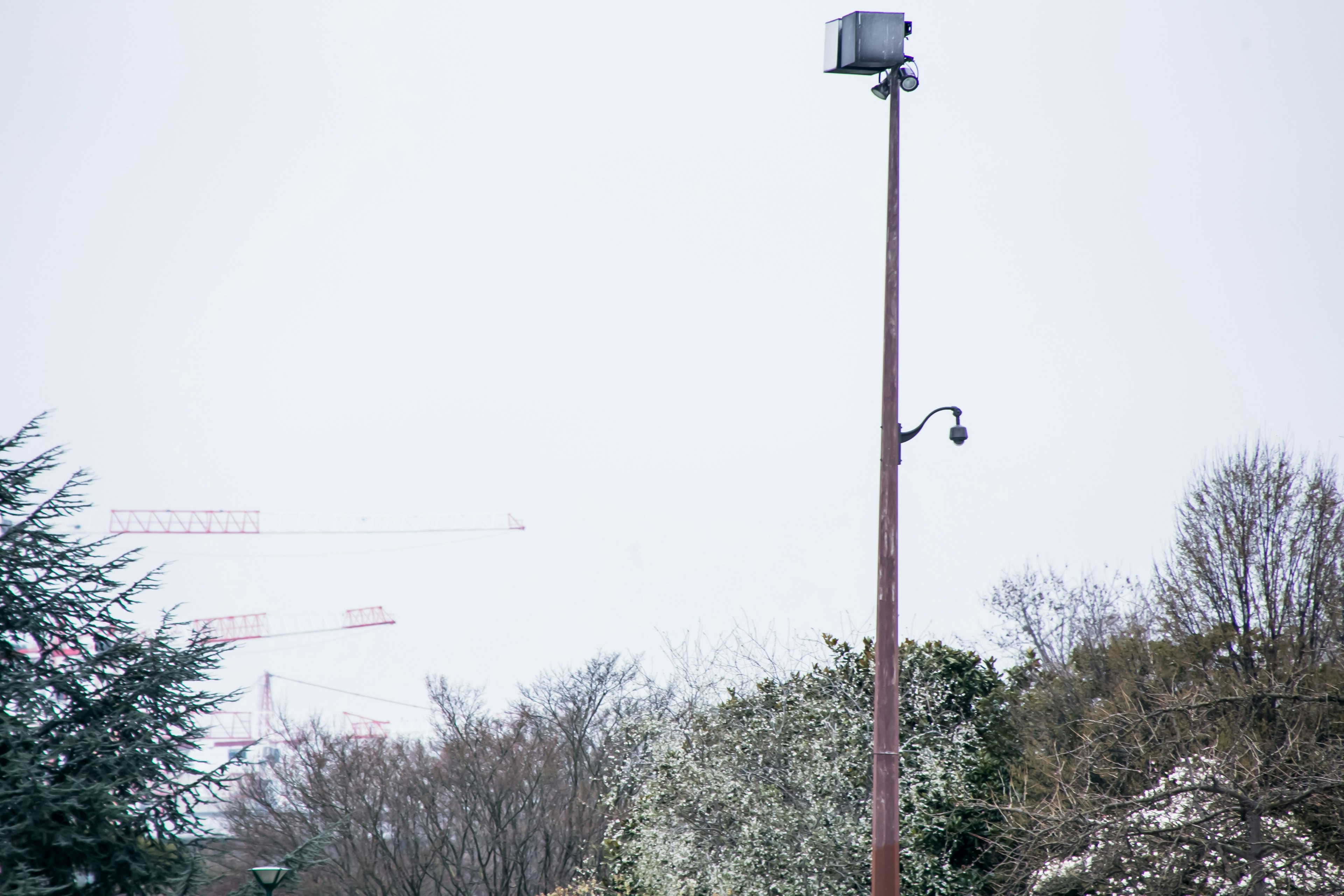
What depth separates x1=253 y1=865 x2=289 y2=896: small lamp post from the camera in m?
15.7

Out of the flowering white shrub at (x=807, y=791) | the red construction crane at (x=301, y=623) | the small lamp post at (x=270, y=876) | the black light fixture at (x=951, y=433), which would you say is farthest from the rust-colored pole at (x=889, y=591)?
the red construction crane at (x=301, y=623)

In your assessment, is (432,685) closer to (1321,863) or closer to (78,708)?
(78,708)

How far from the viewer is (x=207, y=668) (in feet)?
52.6

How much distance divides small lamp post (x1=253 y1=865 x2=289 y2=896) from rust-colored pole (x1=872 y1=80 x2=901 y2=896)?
10816 mm

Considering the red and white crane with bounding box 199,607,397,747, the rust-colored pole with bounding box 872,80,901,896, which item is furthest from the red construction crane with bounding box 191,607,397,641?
the rust-colored pole with bounding box 872,80,901,896

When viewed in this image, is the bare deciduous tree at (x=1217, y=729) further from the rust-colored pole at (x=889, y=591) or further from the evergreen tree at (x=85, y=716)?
the evergreen tree at (x=85, y=716)

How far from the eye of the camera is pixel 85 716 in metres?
15.1

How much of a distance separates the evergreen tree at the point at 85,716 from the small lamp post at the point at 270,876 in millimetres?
940

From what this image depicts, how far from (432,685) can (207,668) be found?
127 feet

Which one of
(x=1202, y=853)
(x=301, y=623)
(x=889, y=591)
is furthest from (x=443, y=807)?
(x=301, y=623)

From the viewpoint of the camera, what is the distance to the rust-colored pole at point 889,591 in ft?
24.1

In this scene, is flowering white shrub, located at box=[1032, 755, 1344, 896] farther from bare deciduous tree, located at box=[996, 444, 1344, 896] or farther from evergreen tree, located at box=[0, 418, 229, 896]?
evergreen tree, located at box=[0, 418, 229, 896]

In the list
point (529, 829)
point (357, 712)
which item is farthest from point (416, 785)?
point (357, 712)

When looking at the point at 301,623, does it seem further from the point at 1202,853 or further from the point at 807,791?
the point at 1202,853
